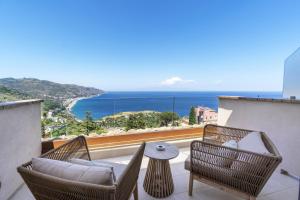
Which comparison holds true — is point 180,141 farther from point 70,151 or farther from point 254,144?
point 70,151

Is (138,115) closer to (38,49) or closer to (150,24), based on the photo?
(150,24)

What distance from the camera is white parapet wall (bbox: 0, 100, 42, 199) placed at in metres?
1.75

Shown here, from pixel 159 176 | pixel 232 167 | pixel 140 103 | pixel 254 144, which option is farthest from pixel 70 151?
pixel 140 103

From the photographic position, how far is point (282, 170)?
103 inches

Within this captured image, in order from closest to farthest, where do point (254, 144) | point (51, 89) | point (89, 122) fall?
point (254, 144)
point (89, 122)
point (51, 89)

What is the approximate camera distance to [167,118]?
13.6ft

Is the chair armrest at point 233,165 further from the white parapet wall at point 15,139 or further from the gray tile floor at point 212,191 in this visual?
the white parapet wall at point 15,139

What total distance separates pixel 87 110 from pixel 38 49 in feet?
22.5

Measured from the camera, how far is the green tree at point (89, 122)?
345cm

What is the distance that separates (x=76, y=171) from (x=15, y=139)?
144 cm

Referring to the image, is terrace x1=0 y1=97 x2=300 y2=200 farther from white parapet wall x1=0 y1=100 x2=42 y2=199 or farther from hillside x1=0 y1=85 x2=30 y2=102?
hillside x1=0 y1=85 x2=30 y2=102

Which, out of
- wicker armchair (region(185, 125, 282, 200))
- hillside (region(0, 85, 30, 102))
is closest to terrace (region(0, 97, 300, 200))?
hillside (region(0, 85, 30, 102))

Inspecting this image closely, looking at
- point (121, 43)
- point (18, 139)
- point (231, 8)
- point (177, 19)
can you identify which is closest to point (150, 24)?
point (177, 19)

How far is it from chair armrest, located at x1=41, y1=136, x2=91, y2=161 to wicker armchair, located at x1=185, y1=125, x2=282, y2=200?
1.29 meters
